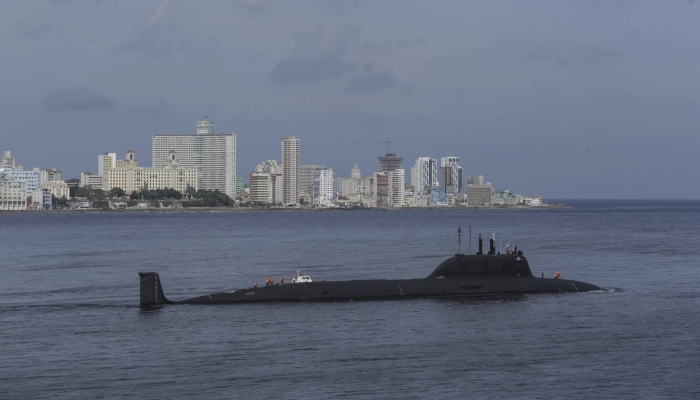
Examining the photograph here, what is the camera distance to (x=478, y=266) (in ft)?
153

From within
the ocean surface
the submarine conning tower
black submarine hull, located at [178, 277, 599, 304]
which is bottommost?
the ocean surface

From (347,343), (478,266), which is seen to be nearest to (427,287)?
(478,266)

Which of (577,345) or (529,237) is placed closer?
(577,345)

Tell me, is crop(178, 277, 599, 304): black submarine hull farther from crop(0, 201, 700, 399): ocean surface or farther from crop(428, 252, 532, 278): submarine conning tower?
crop(0, 201, 700, 399): ocean surface

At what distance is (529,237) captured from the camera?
363 feet

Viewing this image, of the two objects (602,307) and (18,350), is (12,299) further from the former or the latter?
(602,307)

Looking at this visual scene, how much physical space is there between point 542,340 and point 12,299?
27227mm

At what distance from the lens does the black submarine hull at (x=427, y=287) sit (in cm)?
4406

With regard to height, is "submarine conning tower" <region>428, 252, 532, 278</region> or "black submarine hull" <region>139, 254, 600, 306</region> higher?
"submarine conning tower" <region>428, 252, 532, 278</region>

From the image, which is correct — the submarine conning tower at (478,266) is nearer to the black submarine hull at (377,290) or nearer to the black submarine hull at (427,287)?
the black submarine hull at (427,287)

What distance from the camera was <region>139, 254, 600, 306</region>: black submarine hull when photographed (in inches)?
1735

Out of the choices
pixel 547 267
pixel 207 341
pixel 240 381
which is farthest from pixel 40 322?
pixel 547 267

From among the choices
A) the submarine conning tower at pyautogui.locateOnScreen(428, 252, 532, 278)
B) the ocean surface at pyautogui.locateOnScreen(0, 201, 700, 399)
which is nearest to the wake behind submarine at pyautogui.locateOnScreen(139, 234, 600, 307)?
the submarine conning tower at pyautogui.locateOnScreen(428, 252, 532, 278)

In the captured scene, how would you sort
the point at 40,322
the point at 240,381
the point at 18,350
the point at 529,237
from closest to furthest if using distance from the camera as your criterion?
the point at 240,381
the point at 18,350
the point at 40,322
the point at 529,237
